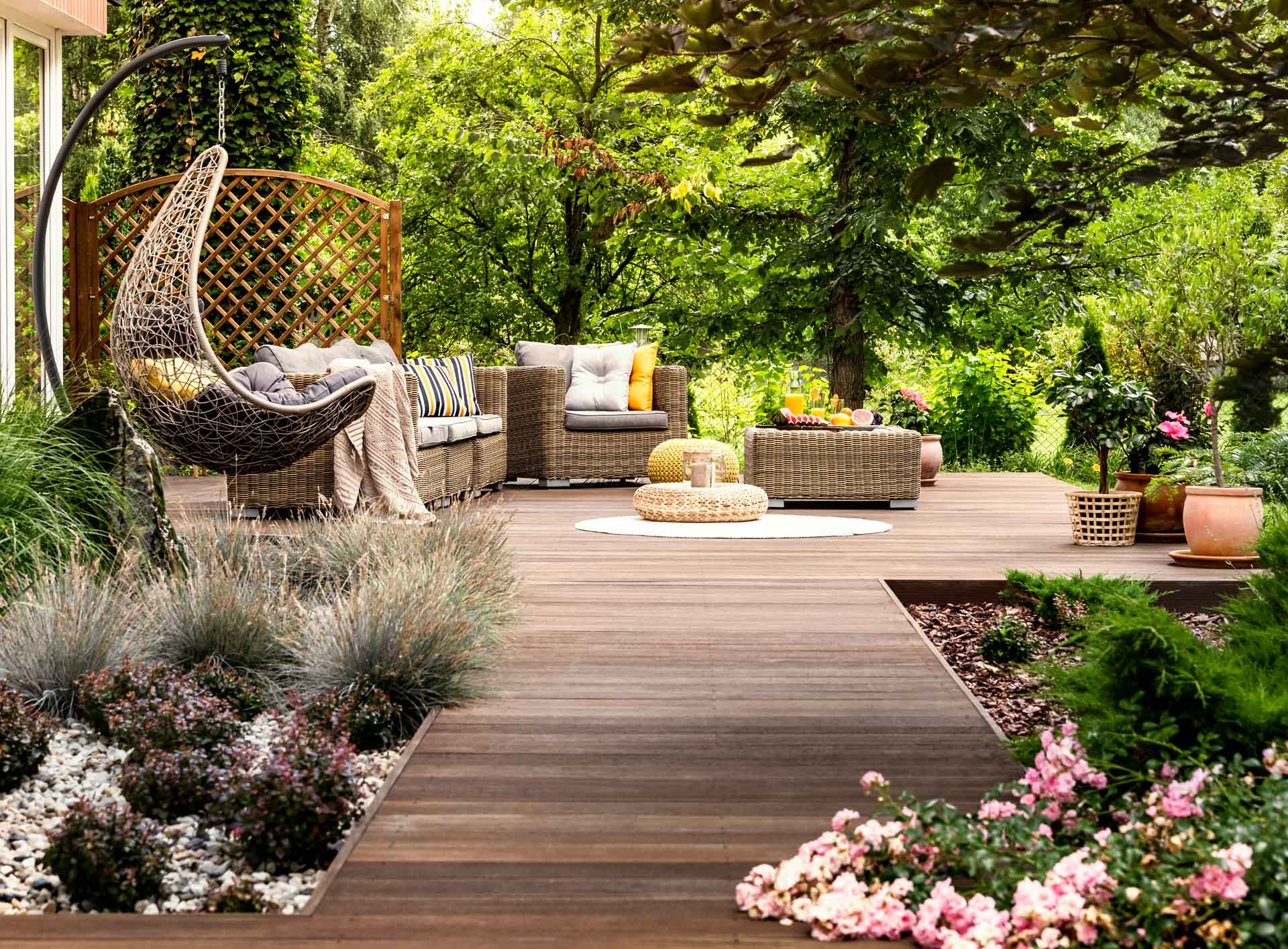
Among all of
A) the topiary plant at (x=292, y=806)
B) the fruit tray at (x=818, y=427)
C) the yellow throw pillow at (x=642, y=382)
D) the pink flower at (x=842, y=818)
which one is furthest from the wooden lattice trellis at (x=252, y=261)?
the pink flower at (x=842, y=818)

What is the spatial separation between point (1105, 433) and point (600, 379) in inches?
153

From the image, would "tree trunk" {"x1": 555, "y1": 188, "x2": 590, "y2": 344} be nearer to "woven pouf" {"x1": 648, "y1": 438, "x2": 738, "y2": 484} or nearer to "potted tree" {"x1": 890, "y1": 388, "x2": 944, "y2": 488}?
"potted tree" {"x1": 890, "y1": 388, "x2": 944, "y2": 488}

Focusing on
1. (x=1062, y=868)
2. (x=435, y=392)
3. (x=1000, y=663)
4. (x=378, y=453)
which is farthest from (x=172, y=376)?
(x=1062, y=868)

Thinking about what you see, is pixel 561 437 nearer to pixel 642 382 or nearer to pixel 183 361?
pixel 642 382

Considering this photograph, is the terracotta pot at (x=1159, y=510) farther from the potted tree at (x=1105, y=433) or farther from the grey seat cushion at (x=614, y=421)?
the grey seat cushion at (x=614, y=421)

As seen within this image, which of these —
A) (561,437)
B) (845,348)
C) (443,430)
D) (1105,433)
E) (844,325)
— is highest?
(844,325)

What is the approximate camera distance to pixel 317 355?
22.0 ft

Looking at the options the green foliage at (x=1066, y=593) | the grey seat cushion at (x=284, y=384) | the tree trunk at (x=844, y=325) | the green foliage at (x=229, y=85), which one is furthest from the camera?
the tree trunk at (x=844, y=325)

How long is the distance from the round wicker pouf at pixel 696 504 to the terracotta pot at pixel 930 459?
2454 mm

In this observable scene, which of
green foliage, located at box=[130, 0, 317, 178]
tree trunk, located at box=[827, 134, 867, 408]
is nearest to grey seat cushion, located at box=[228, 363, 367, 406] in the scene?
green foliage, located at box=[130, 0, 317, 178]

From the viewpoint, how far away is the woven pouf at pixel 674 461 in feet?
25.9

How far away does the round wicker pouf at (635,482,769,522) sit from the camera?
6438 millimetres

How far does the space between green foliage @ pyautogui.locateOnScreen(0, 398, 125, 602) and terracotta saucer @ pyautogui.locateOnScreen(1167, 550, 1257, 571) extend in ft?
12.5

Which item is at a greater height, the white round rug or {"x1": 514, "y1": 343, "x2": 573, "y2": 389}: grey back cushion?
{"x1": 514, "y1": 343, "x2": 573, "y2": 389}: grey back cushion
